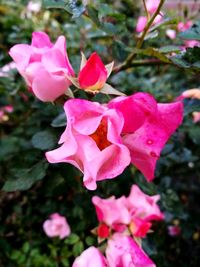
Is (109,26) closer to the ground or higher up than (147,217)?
higher up

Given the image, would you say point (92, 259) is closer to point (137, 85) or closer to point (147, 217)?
point (147, 217)

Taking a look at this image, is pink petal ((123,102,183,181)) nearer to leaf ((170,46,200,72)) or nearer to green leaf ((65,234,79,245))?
leaf ((170,46,200,72))

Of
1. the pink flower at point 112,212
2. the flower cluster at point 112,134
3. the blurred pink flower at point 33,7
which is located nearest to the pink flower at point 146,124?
the flower cluster at point 112,134

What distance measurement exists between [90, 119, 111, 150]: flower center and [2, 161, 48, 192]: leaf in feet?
0.88

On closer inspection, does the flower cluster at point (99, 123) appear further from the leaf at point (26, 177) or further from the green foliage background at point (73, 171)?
the leaf at point (26, 177)

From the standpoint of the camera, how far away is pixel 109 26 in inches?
32.9

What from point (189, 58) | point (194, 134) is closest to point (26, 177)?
point (189, 58)

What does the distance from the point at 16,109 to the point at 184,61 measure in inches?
34.3

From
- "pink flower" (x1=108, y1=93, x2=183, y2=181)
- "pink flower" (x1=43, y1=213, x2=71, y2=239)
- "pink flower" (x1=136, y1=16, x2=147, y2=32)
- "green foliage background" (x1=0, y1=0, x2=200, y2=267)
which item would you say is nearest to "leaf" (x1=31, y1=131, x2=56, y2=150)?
"green foliage background" (x1=0, y1=0, x2=200, y2=267)

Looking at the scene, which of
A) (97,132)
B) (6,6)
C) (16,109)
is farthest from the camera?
(6,6)

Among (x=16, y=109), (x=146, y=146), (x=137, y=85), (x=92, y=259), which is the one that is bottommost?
A: (x=16, y=109)

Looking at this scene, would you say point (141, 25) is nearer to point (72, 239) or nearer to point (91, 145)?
point (72, 239)

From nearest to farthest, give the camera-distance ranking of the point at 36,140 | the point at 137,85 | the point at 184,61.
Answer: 1. the point at 184,61
2. the point at 36,140
3. the point at 137,85

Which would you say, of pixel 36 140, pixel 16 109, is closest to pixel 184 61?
pixel 36 140
